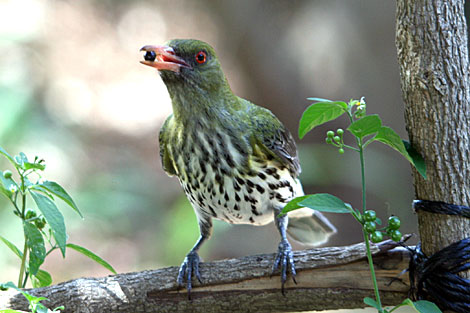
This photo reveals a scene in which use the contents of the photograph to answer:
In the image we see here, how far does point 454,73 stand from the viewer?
65.7 inches

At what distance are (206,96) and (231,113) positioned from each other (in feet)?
0.47

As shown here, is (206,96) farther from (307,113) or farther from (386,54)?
(386,54)

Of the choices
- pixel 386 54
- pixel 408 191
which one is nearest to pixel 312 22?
pixel 386 54

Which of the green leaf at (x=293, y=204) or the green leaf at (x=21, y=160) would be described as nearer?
the green leaf at (x=293, y=204)

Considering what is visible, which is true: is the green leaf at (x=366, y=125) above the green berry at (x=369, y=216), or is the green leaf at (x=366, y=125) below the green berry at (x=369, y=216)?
above

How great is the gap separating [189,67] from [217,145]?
0.36 metres

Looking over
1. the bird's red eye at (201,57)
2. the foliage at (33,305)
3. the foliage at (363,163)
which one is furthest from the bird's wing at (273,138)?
the foliage at (33,305)

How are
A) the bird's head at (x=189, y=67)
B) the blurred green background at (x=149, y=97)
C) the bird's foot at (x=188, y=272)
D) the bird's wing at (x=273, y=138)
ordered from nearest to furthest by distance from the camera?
the bird's foot at (x=188, y=272) → the bird's head at (x=189, y=67) → the bird's wing at (x=273, y=138) → the blurred green background at (x=149, y=97)

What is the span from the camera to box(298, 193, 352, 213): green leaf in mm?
1547

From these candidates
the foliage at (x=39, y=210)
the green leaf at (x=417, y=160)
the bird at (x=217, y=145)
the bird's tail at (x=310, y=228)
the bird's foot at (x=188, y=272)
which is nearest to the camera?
the green leaf at (x=417, y=160)

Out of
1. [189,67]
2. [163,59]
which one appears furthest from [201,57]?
[163,59]

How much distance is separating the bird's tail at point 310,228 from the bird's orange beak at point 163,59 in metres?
1.30

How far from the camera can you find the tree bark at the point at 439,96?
5.43 ft

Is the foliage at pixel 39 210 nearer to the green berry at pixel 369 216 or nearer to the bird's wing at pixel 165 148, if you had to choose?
the green berry at pixel 369 216
